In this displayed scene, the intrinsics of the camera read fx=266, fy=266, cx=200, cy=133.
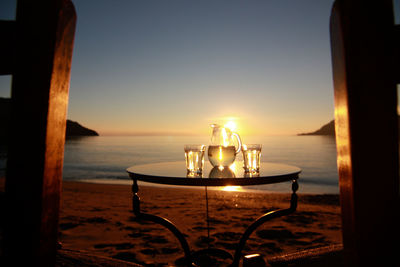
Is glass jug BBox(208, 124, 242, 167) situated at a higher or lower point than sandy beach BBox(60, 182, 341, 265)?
higher

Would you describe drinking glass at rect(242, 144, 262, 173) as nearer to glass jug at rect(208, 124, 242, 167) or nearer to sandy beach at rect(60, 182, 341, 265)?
glass jug at rect(208, 124, 242, 167)

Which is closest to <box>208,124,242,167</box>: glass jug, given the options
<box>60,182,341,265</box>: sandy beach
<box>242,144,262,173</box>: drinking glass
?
<box>242,144,262,173</box>: drinking glass

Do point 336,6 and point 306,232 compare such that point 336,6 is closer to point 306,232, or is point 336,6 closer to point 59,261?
point 59,261

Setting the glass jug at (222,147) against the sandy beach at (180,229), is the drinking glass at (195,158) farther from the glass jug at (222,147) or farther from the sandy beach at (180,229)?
the sandy beach at (180,229)

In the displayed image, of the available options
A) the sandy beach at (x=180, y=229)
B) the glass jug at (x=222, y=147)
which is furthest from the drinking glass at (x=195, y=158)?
the sandy beach at (x=180, y=229)

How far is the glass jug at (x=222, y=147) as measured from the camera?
1596 millimetres

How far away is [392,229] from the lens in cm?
47

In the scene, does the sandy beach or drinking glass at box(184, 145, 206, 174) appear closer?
drinking glass at box(184, 145, 206, 174)

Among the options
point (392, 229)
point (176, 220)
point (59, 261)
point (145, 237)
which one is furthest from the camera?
point (176, 220)

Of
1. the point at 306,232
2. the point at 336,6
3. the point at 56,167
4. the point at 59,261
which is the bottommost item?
the point at 306,232

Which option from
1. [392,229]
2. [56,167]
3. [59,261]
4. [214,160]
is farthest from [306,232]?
[56,167]

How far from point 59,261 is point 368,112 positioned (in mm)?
1284

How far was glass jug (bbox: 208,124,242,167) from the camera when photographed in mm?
1596

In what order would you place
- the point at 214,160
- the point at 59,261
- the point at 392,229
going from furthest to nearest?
the point at 214,160
the point at 59,261
the point at 392,229
